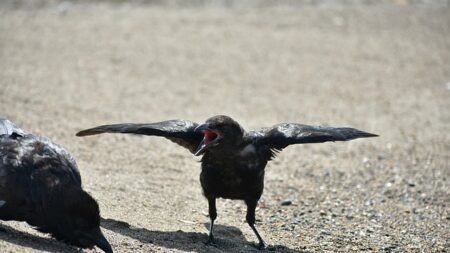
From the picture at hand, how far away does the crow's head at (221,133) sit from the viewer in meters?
7.43

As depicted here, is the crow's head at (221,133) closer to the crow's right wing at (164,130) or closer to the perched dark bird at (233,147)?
the perched dark bird at (233,147)

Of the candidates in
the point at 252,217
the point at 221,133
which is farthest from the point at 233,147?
the point at 252,217

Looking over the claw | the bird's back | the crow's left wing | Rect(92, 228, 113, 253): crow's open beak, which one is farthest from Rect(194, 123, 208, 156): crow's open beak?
Rect(92, 228, 113, 253): crow's open beak

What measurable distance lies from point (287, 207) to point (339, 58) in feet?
28.3

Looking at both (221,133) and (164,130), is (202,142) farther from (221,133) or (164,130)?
(164,130)

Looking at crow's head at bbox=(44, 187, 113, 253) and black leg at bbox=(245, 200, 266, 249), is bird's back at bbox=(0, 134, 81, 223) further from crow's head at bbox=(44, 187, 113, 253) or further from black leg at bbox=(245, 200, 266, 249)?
black leg at bbox=(245, 200, 266, 249)

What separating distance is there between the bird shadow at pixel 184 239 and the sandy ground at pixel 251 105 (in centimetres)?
3

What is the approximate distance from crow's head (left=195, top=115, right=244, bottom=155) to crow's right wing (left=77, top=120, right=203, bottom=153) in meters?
0.29

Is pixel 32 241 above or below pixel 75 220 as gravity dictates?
below

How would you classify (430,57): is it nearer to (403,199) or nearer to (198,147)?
(403,199)

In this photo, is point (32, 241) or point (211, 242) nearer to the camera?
point (32, 241)

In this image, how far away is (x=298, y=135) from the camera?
25.3ft

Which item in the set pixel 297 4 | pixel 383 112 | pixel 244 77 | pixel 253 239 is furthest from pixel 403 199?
pixel 297 4

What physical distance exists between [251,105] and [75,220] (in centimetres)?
813
